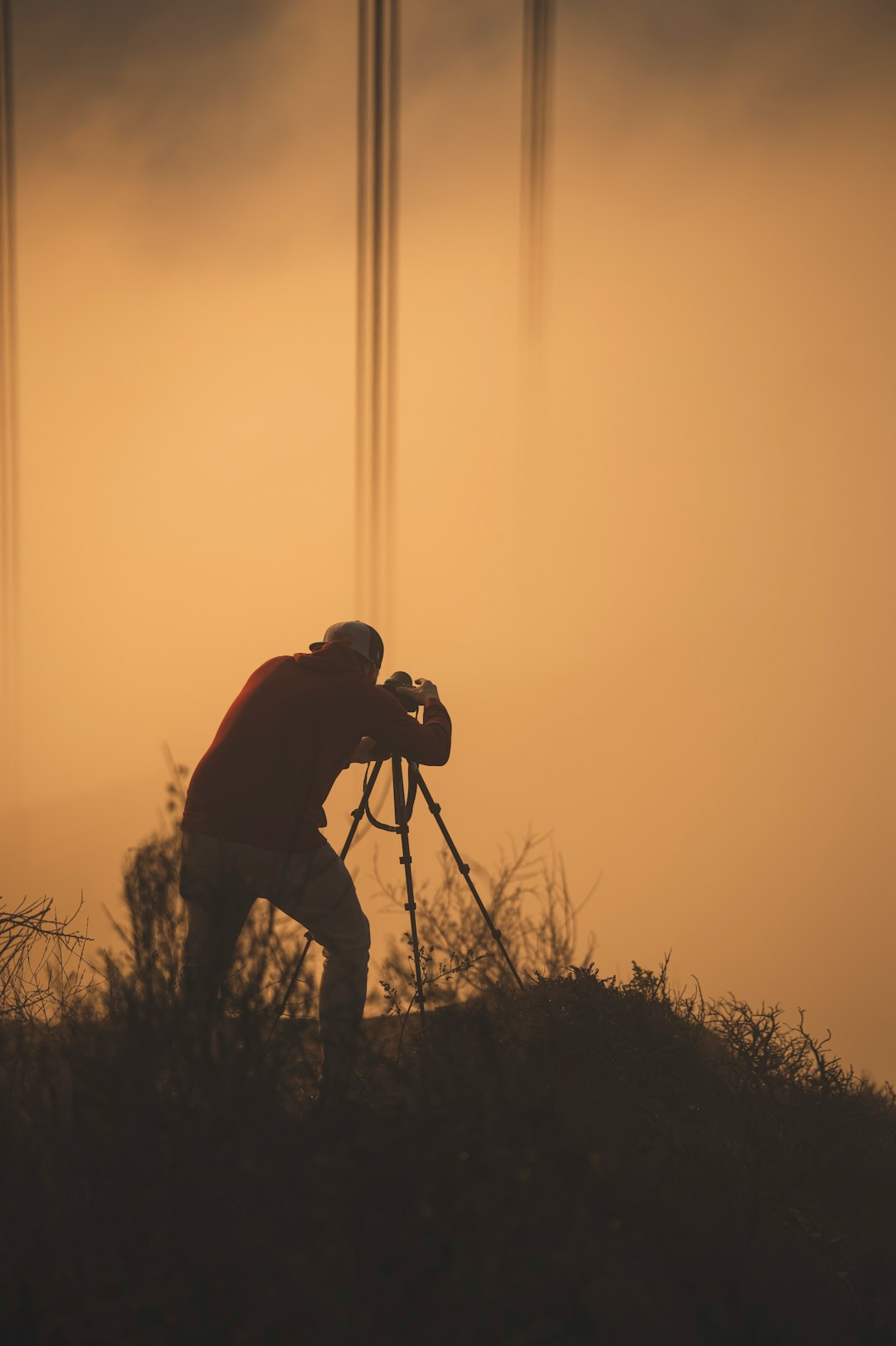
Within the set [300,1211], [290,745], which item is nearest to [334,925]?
[290,745]

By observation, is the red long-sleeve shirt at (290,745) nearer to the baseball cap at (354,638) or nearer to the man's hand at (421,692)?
the baseball cap at (354,638)

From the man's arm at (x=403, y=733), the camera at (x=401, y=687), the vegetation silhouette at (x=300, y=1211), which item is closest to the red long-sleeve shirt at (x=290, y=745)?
the man's arm at (x=403, y=733)

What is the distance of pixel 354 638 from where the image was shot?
280 centimetres

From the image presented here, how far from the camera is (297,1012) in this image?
1.80 metres

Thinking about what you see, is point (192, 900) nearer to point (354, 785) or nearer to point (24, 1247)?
point (24, 1247)

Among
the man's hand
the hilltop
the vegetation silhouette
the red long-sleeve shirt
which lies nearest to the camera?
the man's hand

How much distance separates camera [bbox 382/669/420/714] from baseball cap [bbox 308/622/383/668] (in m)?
0.20

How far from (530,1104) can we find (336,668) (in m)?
1.37

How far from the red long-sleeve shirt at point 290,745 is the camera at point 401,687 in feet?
1.04

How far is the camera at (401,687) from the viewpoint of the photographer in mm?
3090

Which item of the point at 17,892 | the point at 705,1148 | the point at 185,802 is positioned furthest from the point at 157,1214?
the point at 17,892

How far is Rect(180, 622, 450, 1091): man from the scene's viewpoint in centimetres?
249

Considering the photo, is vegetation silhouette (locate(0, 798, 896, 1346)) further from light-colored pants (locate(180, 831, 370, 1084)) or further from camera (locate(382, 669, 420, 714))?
camera (locate(382, 669, 420, 714))

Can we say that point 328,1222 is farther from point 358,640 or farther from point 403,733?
point 358,640
